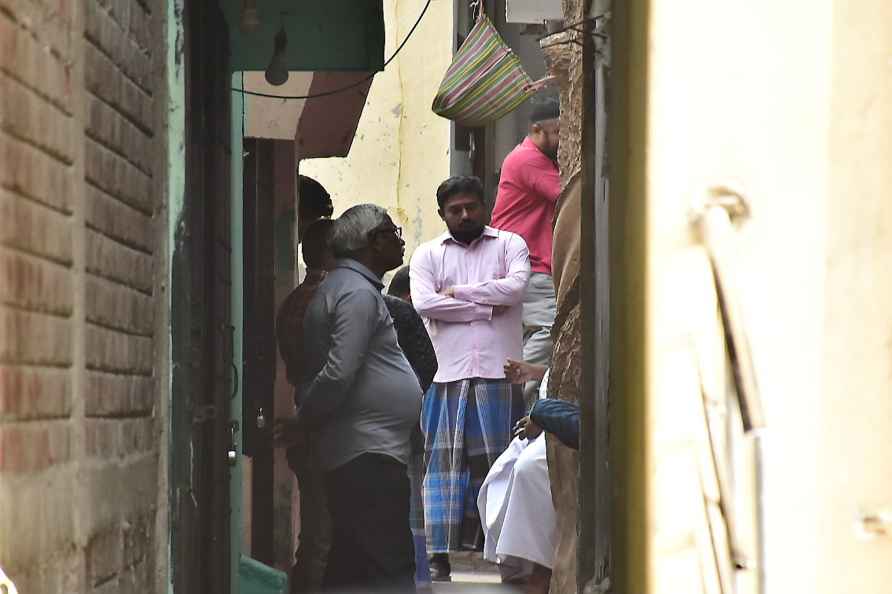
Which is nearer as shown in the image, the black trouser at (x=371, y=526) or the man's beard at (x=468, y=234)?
the black trouser at (x=371, y=526)

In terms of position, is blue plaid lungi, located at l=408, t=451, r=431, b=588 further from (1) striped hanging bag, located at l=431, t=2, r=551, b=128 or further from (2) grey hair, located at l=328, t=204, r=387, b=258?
(1) striped hanging bag, located at l=431, t=2, r=551, b=128

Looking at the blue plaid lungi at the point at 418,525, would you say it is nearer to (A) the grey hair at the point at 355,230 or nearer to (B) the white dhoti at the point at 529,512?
(B) the white dhoti at the point at 529,512

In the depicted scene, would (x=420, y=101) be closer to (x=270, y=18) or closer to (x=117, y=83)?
(x=270, y=18)

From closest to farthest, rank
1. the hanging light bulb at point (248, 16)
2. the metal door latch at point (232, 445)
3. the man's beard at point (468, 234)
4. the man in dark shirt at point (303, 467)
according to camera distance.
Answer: the hanging light bulb at point (248, 16) < the metal door latch at point (232, 445) < the man in dark shirt at point (303, 467) < the man's beard at point (468, 234)

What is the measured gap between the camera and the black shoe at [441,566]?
7414mm

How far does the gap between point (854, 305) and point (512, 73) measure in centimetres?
482

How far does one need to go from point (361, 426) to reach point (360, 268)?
0.65 metres

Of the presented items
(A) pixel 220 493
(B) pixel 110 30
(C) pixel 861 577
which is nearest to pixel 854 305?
(C) pixel 861 577

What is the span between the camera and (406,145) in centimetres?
1278

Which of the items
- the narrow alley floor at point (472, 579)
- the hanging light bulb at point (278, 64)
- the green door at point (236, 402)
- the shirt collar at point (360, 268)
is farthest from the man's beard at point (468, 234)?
the hanging light bulb at point (278, 64)

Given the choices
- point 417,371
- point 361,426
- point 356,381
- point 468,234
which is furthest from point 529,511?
point 468,234

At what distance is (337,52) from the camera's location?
5.38m

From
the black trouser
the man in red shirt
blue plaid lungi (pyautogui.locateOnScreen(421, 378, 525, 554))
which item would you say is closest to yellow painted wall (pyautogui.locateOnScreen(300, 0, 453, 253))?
the man in red shirt

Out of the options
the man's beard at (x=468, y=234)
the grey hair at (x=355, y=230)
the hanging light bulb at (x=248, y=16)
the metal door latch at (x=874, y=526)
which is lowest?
the metal door latch at (x=874, y=526)
